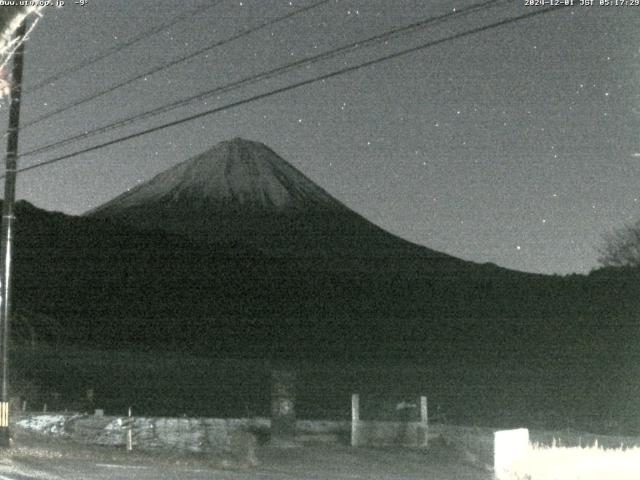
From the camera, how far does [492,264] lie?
13525 cm

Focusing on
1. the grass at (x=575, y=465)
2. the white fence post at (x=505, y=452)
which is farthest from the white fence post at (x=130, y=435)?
the grass at (x=575, y=465)

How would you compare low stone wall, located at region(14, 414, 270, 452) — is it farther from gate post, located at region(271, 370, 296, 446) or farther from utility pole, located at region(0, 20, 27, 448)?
utility pole, located at region(0, 20, 27, 448)

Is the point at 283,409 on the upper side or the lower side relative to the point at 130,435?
upper

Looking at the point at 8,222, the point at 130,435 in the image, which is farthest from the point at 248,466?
the point at 8,222

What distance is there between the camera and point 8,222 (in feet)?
63.6

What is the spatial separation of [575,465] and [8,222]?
10.9 m

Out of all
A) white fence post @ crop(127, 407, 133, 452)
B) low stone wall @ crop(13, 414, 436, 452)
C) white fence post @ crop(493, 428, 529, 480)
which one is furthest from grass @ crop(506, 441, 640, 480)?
white fence post @ crop(127, 407, 133, 452)

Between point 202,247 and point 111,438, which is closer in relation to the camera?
point 111,438

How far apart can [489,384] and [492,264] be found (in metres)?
84.0

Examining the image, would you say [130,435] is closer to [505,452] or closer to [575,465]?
[505,452]

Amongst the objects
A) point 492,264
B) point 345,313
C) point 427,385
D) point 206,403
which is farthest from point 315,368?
point 492,264

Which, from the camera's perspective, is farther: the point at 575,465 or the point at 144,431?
the point at 144,431

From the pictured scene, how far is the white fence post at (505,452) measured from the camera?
15.8 m

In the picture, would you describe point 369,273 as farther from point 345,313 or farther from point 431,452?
point 431,452
